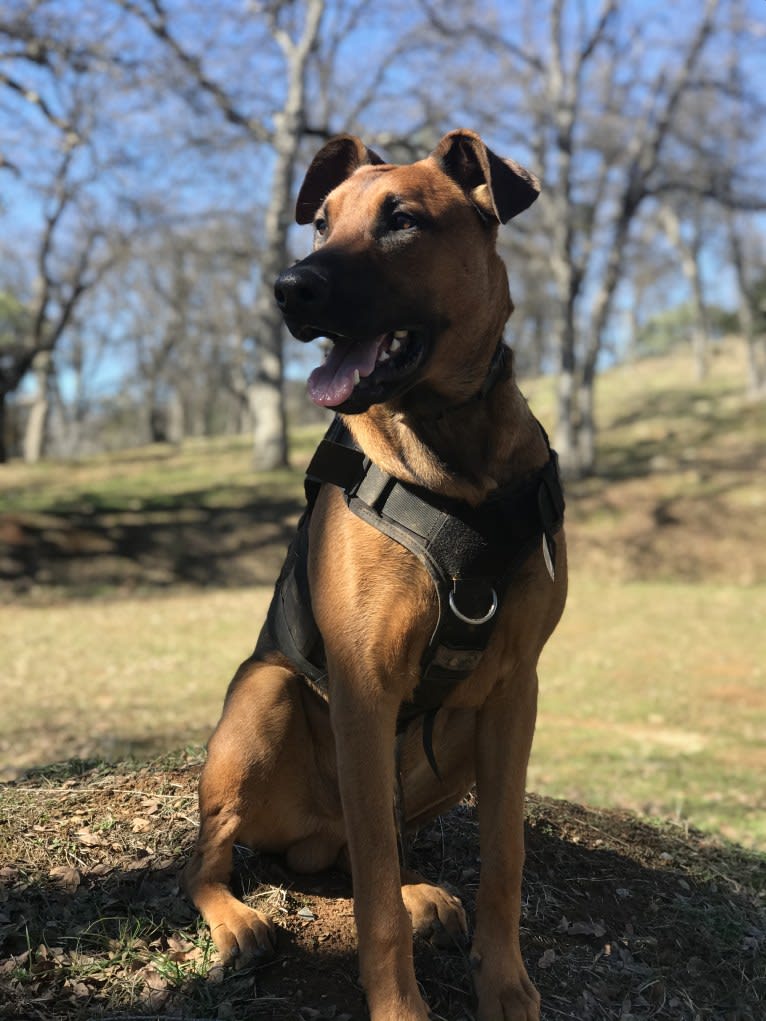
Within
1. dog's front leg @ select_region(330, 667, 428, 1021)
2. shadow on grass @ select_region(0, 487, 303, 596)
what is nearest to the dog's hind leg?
dog's front leg @ select_region(330, 667, 428, 1021)

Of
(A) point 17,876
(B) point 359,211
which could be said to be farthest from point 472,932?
(B) point 359,211

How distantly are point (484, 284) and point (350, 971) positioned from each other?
2084mm

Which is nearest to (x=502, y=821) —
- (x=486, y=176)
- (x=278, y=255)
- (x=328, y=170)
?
(x=486, y=176)

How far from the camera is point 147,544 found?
615 inches

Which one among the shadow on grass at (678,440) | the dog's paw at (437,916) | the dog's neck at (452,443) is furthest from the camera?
the shadow on grass at (678,440)

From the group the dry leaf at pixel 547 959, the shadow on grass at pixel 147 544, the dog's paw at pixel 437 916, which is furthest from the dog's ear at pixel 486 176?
the shadow on grass at pixel 147 544

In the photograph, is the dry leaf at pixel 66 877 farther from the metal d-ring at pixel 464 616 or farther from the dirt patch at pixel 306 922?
the metal d-ring at pixel 464 616

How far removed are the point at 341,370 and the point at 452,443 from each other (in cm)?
45

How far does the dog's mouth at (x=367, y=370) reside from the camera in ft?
8.02

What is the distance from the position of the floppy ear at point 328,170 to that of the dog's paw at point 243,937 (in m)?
2.22

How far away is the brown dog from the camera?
100 inches

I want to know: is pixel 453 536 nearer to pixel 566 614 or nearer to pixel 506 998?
pixel 506 998

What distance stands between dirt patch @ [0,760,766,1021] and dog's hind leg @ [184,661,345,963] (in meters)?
0.11

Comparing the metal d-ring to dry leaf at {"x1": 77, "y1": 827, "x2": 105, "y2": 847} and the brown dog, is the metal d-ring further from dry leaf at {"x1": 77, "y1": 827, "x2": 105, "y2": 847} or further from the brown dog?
dry leaf at {"x1": 77, "y1": 827, "x2": 105, "y2": 847}
